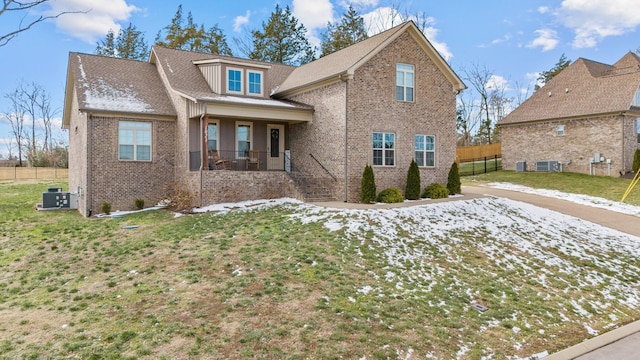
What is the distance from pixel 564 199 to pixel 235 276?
18.1 meters

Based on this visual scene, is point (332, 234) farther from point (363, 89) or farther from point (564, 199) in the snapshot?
point (564, 199)

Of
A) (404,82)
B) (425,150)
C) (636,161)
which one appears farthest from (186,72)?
(636,161)

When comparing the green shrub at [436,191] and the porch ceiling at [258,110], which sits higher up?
the porch ceiling at [258,110]

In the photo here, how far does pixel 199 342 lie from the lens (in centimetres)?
568

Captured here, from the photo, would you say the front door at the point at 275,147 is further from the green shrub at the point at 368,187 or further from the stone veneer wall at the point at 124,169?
the green shrub at the point at 368,187

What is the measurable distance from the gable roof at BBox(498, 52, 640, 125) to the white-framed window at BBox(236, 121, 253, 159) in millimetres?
20581

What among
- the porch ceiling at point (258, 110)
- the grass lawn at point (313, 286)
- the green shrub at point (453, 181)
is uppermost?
the porch ceiling at point (258, 110)

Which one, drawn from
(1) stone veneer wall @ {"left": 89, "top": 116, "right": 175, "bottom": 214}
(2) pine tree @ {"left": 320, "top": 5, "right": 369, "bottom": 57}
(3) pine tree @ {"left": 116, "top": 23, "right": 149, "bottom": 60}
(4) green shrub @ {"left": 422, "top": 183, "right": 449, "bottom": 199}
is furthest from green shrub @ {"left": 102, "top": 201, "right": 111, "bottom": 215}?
(3) pine tree @ {"left": 116, "top": 23, "right": 149, "bottom": 60}

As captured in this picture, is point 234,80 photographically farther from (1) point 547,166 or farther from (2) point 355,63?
(1) point 547,166

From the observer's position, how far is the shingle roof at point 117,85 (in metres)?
17.0

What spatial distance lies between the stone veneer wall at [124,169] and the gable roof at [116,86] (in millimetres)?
516

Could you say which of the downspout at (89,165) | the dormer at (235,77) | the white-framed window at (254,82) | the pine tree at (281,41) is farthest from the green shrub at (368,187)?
the pine tree at (281,41)

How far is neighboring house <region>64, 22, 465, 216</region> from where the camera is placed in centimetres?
1606

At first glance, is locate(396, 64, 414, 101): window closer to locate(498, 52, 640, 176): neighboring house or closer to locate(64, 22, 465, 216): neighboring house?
locate(64, 22, 465, 216): neighboring house
